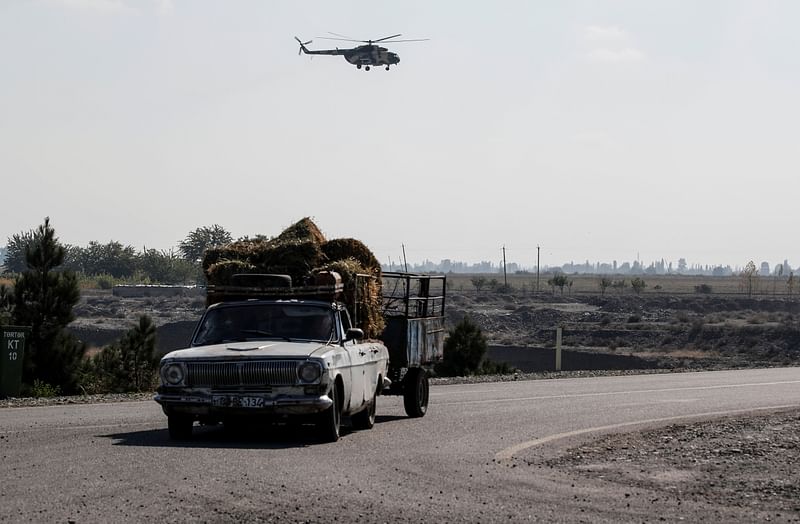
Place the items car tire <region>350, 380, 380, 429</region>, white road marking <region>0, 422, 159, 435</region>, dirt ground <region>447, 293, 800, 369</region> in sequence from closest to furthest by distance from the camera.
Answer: white road marking <region>0, 422, 159, 435</region>, car tire <region>350, 380, 380, 429</region>, dirt ground <region>447, 293, 800, 369</region>

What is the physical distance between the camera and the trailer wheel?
1864 centimetres

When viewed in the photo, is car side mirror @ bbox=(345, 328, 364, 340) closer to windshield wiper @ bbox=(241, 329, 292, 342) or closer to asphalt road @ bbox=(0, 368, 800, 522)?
windshield wiper @ bbox=(241, 329, 292, 342)

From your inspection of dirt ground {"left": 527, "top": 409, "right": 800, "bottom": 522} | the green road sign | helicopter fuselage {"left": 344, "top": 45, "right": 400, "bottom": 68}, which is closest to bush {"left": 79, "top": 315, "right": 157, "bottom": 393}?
the green road sign

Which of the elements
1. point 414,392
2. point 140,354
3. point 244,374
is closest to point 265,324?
point 244,374

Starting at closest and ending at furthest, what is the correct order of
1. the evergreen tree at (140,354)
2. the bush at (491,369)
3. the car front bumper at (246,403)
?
the car front bumper at (246,403)
the evergreen tree at (140,354)
the bush at (491,369)

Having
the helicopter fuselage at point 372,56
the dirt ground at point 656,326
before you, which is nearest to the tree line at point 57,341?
the dirt ground at point 656,326

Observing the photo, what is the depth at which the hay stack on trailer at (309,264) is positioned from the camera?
17125mm

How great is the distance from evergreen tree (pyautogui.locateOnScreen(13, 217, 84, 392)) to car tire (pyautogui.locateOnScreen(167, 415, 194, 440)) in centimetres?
1609

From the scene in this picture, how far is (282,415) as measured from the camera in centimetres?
1431

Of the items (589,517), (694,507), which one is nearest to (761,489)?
(694,507)

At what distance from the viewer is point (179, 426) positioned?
14.6 metres

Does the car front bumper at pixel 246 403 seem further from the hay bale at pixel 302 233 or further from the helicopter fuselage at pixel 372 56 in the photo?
the helicopter fuselage at pixel 372 56

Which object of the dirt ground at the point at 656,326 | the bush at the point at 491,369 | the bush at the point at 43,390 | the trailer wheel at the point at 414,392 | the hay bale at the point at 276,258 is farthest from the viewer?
the dirt ground at the point at 656,326

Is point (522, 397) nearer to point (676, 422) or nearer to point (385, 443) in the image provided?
point (676, 422)
